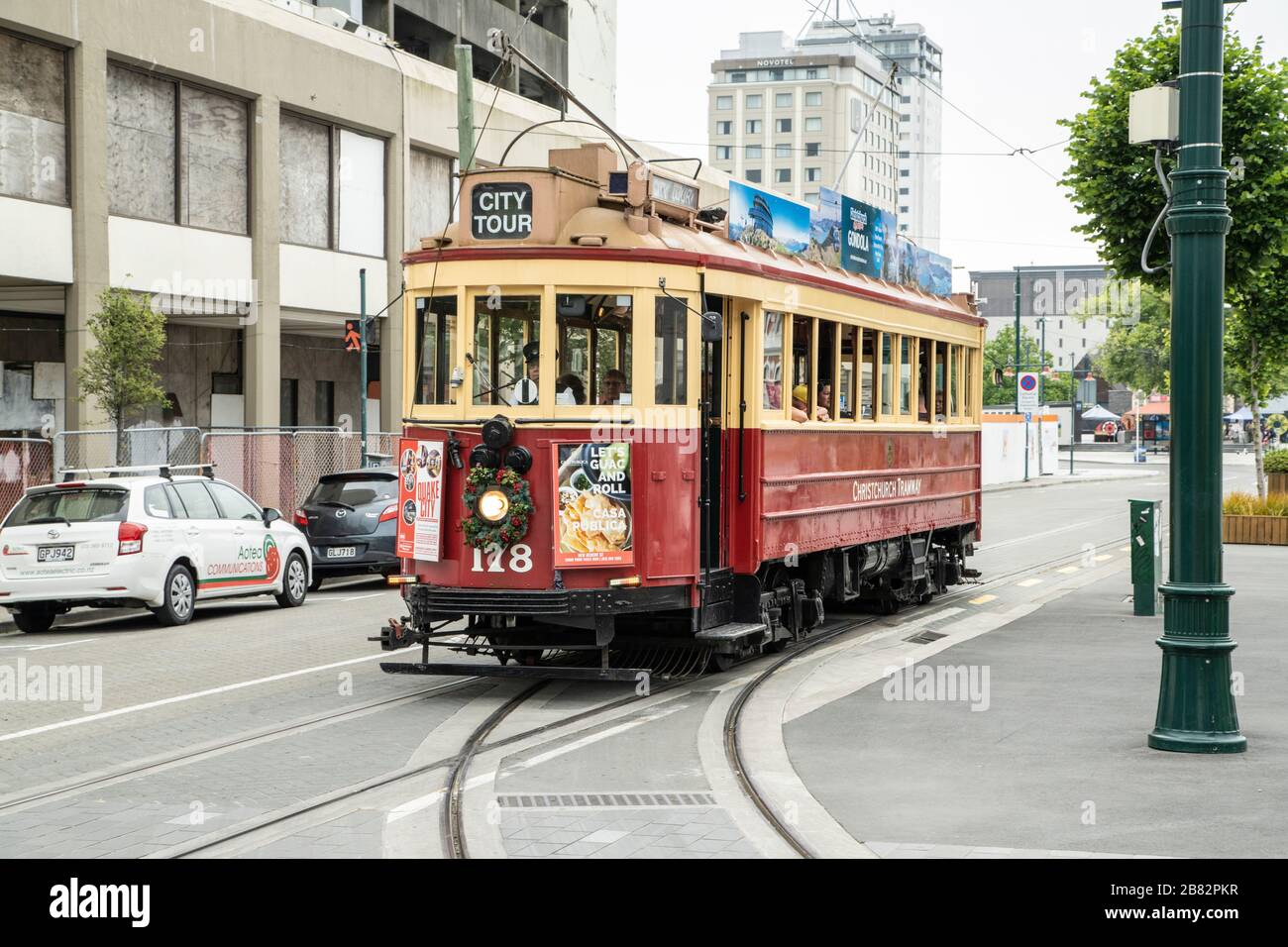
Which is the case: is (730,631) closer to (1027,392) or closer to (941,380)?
(941,380)

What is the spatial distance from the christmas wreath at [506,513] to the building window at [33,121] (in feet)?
50.2

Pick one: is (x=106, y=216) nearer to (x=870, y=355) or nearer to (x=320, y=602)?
(x=320, y=602)

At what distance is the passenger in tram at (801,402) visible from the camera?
42.4ft

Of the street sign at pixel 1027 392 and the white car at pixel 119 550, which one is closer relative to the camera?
the white car at pixel 119 550

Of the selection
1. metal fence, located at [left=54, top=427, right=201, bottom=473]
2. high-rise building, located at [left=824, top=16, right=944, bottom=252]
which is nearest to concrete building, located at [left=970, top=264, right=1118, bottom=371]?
high-rise building, located at [left=824, top=16, right=944, bottom=252]

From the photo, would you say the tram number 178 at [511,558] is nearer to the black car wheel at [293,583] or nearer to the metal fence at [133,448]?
the black car wheel at [293,583]

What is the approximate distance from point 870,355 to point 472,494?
530 cm

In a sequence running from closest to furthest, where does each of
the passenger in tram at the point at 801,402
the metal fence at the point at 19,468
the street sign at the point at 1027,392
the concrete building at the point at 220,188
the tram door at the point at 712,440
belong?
1. the tram door at the point at 712,440
2. the passenger in tram at the point at 801,402
3. the metal fence at the point at 19,468
4. the concrete building at the point at 220,188
5. the street sign at the point at 1027,392

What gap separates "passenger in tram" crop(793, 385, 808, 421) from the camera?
12930 millimetres

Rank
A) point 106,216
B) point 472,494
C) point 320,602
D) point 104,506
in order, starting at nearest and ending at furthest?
point 472,494, point 104,506, point 320,602, point 106,216

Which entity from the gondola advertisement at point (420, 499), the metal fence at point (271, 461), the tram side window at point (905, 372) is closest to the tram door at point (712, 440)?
the gondola advertisement at point (420, 499)

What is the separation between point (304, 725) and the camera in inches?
395

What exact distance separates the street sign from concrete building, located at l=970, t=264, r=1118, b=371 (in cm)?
9340
